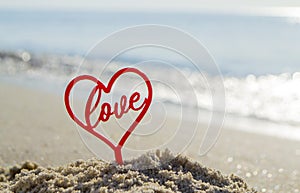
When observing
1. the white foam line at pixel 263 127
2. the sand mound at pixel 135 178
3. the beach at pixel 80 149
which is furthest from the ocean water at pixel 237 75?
the sand mound at pixel 135 178

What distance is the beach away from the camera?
4.24 metres

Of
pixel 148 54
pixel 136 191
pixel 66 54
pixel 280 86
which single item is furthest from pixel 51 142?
pixel 66 54

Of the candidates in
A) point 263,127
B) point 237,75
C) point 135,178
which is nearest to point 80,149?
point 135,178

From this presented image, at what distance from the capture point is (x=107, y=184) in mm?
2533

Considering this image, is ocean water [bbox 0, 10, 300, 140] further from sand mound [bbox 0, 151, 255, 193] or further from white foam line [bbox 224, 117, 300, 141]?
sand mound [bbox 0, 151, 255, 193]

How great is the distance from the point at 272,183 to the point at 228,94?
20.1 ft

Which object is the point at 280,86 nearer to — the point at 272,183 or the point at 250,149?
the point at 250,149

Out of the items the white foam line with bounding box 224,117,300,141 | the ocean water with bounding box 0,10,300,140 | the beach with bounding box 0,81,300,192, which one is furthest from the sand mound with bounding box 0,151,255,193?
the white foam line with bounding box 224,117,300,141

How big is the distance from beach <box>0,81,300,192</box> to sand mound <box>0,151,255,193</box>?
39.2 inches

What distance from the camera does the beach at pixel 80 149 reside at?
4.24m

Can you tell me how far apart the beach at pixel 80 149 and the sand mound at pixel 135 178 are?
1.00 meters

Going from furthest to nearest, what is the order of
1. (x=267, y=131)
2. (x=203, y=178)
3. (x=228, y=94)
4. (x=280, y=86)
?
(x=280, y=86) < (x=228, y=94) < (x=267, y=131) < (x=203, y=178)

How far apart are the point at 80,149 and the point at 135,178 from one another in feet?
7.66

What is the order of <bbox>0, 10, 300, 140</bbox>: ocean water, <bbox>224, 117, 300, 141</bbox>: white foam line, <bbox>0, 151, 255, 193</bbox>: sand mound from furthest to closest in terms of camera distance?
<bbox>0, 10, 300, 140</bbox>: ocean water, <bbox>224, 117, 300, 141</bbox>: white foam line, <bbox>0, 151, 255, 193</bbox>: sand mound
